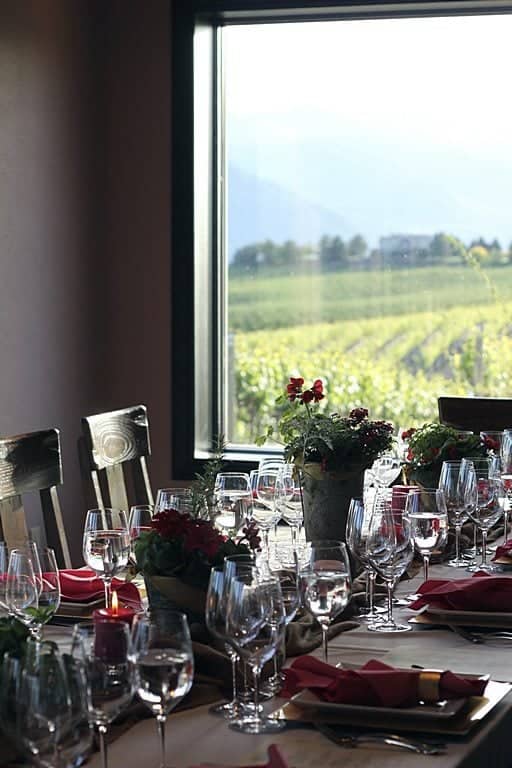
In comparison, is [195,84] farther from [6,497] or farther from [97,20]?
[6,497]

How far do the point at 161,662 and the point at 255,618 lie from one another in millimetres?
198

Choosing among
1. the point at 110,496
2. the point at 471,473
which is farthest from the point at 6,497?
the point at 471,473

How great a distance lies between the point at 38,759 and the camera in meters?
1.10

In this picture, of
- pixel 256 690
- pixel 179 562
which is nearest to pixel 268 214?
pixel 179 562

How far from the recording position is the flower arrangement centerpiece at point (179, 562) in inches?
68.3

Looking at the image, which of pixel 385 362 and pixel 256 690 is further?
pixel 385 362

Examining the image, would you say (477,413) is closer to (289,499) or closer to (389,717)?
(289,499)

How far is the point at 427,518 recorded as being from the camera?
6.63 ft

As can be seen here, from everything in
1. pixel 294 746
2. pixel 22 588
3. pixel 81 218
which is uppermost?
pixel 81 218

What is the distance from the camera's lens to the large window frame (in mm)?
4586

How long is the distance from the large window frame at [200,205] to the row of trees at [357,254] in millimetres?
172

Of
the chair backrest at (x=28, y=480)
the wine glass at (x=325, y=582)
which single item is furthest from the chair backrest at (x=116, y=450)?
the wine glass at (x=325, y=582)

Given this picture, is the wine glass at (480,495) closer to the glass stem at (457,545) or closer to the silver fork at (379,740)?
the glass stem at (457,545)

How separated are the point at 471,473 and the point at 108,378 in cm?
262
